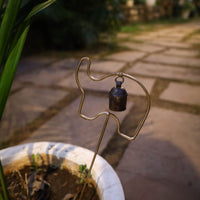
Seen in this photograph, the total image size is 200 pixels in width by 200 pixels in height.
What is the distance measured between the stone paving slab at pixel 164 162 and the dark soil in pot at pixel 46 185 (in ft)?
1.03

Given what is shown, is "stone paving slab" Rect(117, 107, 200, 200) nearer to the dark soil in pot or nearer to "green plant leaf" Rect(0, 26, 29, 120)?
the dark soil in pot

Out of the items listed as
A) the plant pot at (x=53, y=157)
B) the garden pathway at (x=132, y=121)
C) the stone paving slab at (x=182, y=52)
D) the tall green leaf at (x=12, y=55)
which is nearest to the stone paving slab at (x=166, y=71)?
the garden pathway at (x=132, y=121)

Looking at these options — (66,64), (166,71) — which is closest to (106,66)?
(66,64)

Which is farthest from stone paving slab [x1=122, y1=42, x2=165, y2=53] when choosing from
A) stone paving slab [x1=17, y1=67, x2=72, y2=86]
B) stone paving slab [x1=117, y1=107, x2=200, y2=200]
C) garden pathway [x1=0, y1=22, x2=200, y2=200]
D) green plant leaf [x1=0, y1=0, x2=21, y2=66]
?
green plant leaf [x1=0, y1=0, x2=21, y2=66]

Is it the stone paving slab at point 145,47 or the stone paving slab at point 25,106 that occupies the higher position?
the stone paving slab at point 145,47

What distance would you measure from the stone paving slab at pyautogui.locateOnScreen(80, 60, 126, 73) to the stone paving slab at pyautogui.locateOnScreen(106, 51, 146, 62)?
21 centimetres

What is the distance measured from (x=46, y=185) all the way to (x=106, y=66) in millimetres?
1993

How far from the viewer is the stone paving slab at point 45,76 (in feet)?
7.15

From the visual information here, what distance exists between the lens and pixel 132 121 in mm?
1490

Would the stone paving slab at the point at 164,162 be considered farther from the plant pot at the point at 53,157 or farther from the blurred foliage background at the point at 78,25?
the blurred foliage background at the point at 78,25

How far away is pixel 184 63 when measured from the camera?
270 cm

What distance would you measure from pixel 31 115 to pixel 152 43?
9.86 ft

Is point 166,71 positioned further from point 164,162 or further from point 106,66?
point 164,162

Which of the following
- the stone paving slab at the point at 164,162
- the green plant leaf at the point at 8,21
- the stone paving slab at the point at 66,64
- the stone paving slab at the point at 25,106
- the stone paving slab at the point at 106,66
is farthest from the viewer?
the stone paving slab at the point at 66,64
